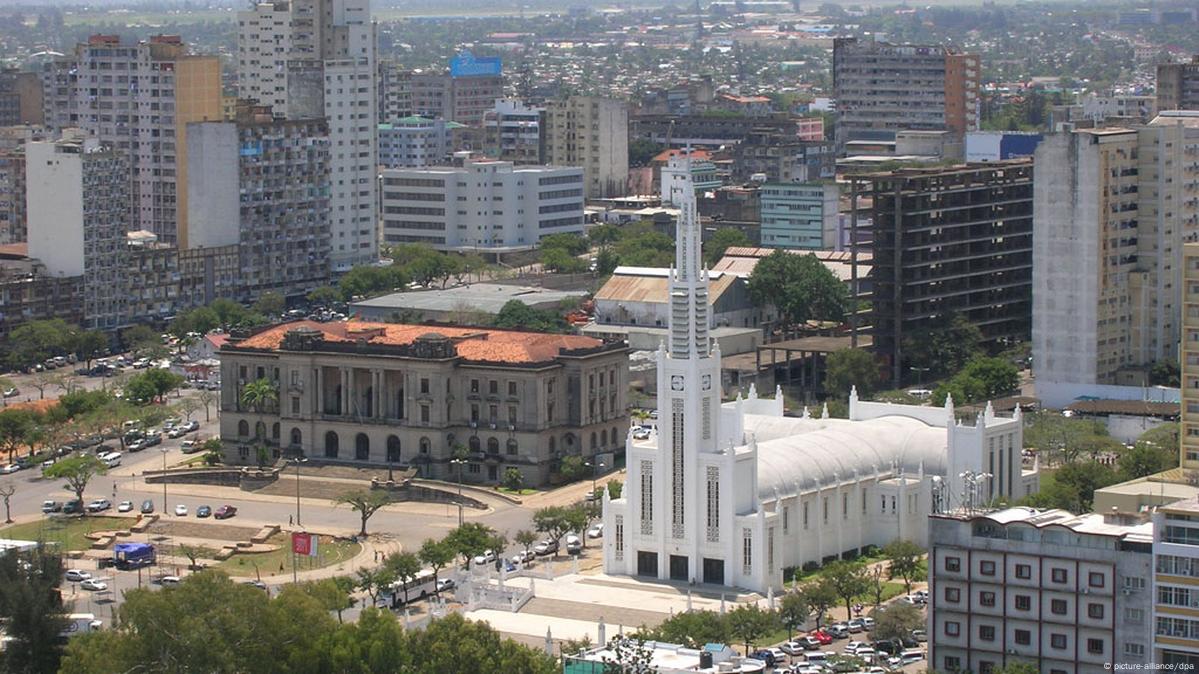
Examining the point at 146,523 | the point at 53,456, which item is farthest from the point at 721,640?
the point at 53,456

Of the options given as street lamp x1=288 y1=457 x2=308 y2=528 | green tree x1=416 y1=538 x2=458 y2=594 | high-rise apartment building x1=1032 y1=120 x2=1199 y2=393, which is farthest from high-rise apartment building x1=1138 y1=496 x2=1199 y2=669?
high-rise apartment building x1=1032 y1=120 x2=1199 y2=393

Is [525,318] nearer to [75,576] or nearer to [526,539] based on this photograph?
[526,539]

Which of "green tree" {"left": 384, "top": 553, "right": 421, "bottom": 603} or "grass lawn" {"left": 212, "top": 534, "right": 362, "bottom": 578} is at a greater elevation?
"green tree" {"left": 384, "top": 553, "right": 421, "bottom": 603}

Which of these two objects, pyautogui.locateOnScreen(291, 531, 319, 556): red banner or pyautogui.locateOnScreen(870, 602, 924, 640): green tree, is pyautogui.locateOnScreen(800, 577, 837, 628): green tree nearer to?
pyautogui.locateOnScreen(870, 602, 924, 640): green tree

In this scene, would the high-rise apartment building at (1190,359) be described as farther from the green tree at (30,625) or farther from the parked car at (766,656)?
the green tree at (30,625)

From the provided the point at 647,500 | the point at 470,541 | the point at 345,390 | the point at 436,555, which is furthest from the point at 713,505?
the point at 345,390
